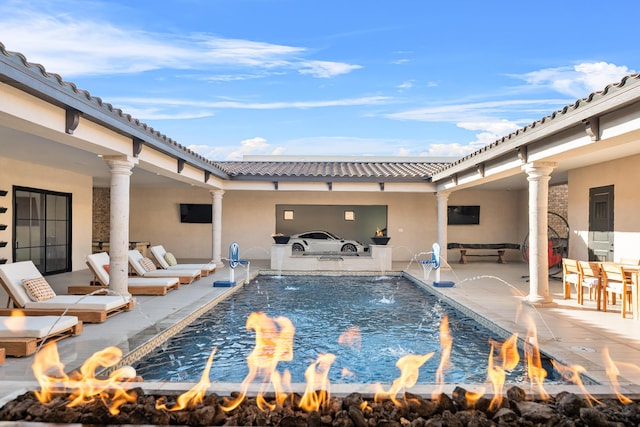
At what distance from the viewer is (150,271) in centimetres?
1152

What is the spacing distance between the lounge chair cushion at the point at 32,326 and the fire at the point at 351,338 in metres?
3.50

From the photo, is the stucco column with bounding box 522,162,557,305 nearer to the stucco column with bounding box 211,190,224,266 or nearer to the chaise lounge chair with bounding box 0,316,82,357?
the chaise lounge chair with bounding box 0,316,82,357

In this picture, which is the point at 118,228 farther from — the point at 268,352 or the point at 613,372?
the point at 613,372

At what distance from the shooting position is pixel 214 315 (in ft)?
27.0

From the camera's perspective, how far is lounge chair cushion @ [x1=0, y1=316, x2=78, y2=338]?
17.0 feet

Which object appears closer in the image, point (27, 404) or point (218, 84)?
point (27, 404)

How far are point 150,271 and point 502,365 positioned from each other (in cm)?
874

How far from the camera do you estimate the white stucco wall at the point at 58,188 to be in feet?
37.9

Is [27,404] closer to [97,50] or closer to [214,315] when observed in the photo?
[214,315]

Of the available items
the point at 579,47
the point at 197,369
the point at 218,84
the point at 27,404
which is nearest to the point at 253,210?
the point at 218,84

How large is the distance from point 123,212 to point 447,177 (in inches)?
362

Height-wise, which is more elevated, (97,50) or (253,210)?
(97,50)

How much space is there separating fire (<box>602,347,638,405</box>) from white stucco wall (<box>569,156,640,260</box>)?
588cm

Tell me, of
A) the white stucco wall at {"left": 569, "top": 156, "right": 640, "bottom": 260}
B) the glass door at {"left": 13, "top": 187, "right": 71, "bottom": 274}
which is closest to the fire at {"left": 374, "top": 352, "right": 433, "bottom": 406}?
the white stucco wall at {"left": 569, "top": 156, "right": 640, "bottom": 260}
